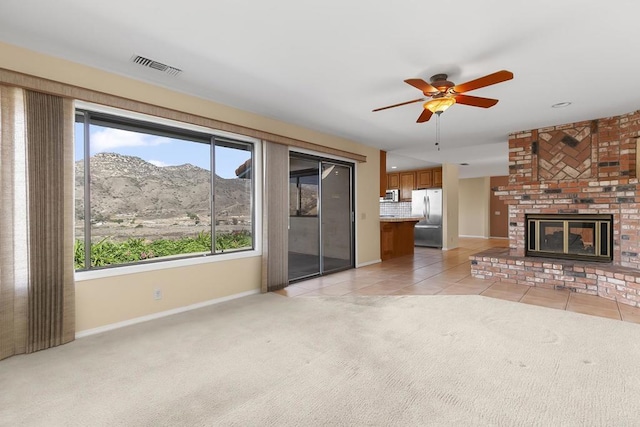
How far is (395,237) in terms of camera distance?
24.6 feet

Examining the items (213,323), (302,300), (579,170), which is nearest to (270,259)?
(302,300)

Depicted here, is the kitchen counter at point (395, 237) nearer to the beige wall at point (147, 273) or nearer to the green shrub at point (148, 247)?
the beige wall at point (147, 273)

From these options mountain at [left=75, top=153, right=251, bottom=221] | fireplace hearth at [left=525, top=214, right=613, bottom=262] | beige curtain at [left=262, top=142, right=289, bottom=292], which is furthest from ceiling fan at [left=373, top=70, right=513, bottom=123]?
fireplace hearth at [left=525, top=214, right=613, bottom=262]

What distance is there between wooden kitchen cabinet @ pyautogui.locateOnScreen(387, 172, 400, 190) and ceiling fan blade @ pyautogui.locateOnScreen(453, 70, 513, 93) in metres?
7.12

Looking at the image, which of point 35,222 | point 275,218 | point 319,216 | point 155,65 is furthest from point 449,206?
point 35,222

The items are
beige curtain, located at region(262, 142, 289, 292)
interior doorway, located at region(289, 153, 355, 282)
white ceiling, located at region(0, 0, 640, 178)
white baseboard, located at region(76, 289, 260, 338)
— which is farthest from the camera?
interior doorway, located at region(289, 153, 355, 282)

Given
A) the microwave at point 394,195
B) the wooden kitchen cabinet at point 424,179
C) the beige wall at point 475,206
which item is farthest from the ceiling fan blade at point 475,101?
the beige wall at point 475,206

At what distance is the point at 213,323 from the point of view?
3164mm

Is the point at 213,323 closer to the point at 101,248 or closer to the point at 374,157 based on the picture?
the point at 101,248

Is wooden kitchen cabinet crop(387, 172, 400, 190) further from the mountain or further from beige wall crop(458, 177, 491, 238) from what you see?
the mountain

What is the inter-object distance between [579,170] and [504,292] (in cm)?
228

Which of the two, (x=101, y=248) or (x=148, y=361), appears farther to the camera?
(x=101, y=248)

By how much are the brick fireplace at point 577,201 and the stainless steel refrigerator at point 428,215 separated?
334 cm

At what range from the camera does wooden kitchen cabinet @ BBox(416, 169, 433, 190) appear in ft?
29.8
